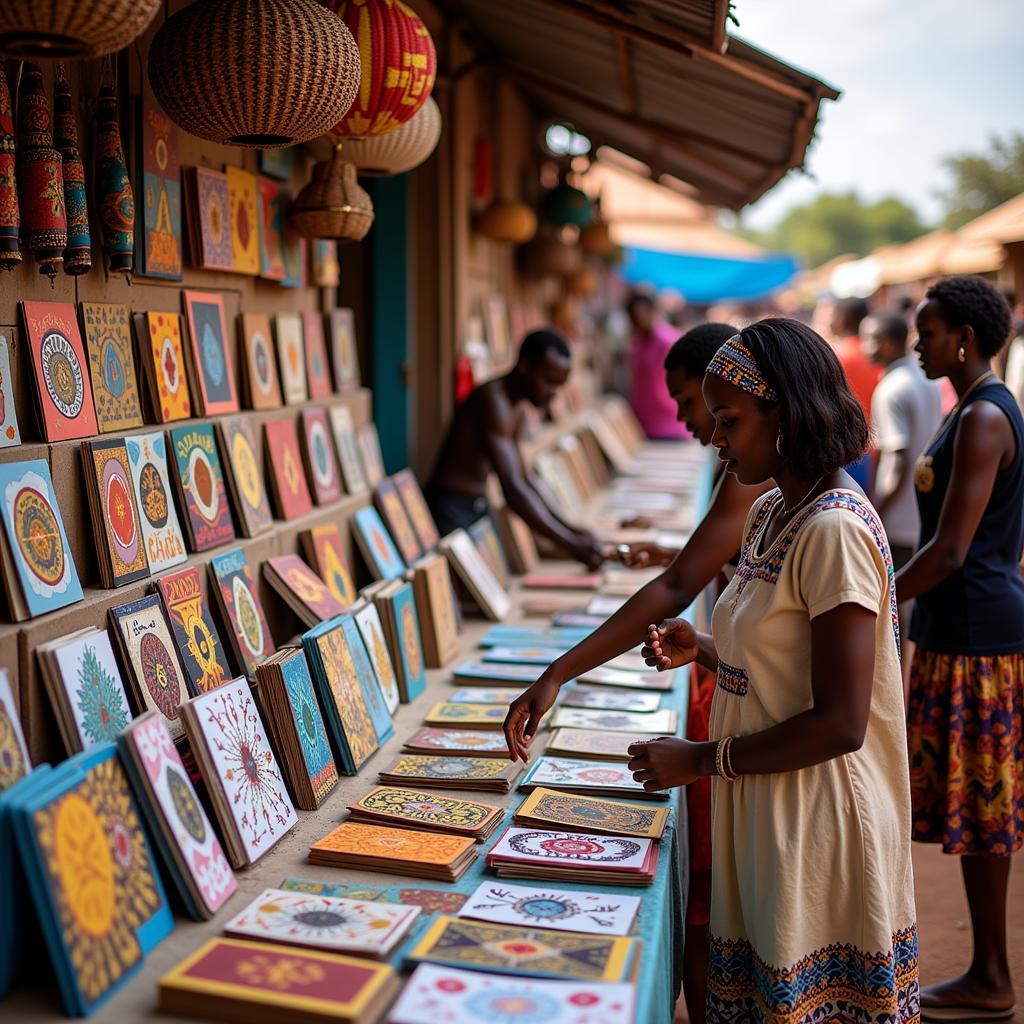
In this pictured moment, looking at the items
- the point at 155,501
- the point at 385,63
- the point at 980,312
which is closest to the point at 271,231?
the point at 385,63

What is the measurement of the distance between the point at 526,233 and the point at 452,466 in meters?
2.26

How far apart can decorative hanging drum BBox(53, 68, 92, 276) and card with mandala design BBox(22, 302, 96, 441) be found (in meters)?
0.13

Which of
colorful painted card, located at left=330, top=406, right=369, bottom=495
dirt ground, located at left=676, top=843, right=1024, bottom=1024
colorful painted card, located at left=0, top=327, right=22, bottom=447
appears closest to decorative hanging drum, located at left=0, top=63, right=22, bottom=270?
colorful painted card, located at left=0, top=327, right=22, bottom=447

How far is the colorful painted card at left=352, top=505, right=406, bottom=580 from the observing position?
3490 millimetres

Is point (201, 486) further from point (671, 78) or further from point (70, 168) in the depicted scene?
point (671, 78)

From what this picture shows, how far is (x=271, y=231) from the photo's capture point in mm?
3219

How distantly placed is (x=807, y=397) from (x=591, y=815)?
3.16 feet

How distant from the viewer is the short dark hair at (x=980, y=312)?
299 cm

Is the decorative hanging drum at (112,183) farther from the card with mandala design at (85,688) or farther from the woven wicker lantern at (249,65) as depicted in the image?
the card with mandala design at (85,688)

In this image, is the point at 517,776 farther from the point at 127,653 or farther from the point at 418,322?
the point at 418,322

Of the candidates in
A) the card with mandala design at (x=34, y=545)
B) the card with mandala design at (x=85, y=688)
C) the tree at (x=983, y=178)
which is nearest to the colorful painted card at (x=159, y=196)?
the card with mandala design at (x=34, y=545)

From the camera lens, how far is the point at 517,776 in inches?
97.3

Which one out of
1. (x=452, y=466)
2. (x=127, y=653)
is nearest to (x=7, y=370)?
(x=127, y=653)

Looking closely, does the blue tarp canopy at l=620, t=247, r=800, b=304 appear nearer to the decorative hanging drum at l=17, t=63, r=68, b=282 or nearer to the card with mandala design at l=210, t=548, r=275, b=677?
the card with mandala design at l=210, t=548, r=275, b=677
